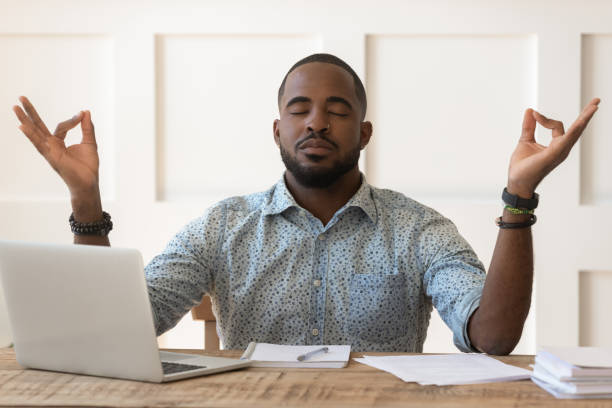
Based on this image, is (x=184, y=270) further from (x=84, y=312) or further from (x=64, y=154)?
(x=84, y=312)

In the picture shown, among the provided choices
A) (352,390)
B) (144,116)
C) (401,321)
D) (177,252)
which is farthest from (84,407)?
(144,116)

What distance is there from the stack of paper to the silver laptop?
1.59 feet

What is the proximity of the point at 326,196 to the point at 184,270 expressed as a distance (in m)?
0.39

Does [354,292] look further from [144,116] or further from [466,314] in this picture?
[144,116]

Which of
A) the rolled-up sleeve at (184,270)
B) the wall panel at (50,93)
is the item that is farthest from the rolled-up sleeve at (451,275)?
the wall panel at (50,93)

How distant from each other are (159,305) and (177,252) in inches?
5.9

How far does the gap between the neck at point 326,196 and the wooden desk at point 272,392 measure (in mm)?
678

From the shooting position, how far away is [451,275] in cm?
169

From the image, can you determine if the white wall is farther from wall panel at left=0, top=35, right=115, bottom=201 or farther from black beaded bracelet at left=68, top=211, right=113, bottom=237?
black beaded bracelet at left=68, top=211, right=113, bottom=237

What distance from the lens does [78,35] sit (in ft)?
8.95

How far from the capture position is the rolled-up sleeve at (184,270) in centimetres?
172

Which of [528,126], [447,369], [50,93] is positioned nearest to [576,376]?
[447,369]

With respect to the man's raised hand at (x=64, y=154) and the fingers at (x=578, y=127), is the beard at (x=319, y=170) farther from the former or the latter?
the fingers at (x=578, y=127)

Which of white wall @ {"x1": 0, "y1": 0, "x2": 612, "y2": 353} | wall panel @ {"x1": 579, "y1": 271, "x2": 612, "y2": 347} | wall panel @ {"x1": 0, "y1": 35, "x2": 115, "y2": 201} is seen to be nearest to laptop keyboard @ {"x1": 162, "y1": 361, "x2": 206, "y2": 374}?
white wall @ {"x1": 0, "y1": 0, "x2": 612, "y2": 353}
